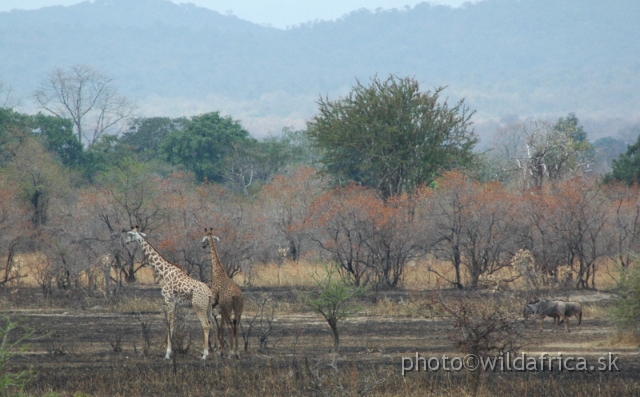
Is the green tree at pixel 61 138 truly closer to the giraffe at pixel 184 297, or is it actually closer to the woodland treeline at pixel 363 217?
the woodland treeline at pixel 363 217

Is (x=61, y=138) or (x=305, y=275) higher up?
(x=61, y=138)

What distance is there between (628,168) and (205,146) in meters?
27.4

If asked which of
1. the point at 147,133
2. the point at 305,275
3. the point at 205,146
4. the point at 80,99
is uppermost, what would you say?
the point at 80,99

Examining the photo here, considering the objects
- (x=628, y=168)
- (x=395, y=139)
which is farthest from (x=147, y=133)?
(x=628, y=168)

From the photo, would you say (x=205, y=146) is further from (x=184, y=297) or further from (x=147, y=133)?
(x=184, y=297)

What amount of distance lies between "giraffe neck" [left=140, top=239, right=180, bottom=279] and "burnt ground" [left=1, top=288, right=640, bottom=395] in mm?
1192

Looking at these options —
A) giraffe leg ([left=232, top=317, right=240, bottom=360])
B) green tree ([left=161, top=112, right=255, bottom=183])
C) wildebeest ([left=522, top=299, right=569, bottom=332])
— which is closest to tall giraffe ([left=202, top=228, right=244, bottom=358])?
giraffe leg ([left=232, top=317, right=240, bottom=360])

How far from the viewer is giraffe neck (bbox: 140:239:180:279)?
16.2 m

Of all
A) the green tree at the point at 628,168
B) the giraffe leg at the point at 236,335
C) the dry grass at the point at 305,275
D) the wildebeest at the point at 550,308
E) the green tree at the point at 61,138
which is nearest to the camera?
the giraffe leg at the point at 236,335

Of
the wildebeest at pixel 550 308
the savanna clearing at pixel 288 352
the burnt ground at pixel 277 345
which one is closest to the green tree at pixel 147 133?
the savanna clearing at pixel 288 352

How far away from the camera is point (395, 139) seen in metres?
38.1

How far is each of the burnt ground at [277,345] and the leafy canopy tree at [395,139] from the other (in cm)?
1640

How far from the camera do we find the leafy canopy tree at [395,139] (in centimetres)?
3759

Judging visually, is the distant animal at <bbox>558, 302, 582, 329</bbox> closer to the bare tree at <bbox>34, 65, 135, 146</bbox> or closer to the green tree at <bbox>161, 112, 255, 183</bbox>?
the green tree at <bbox>161, 112, 255, 183</bbox>
